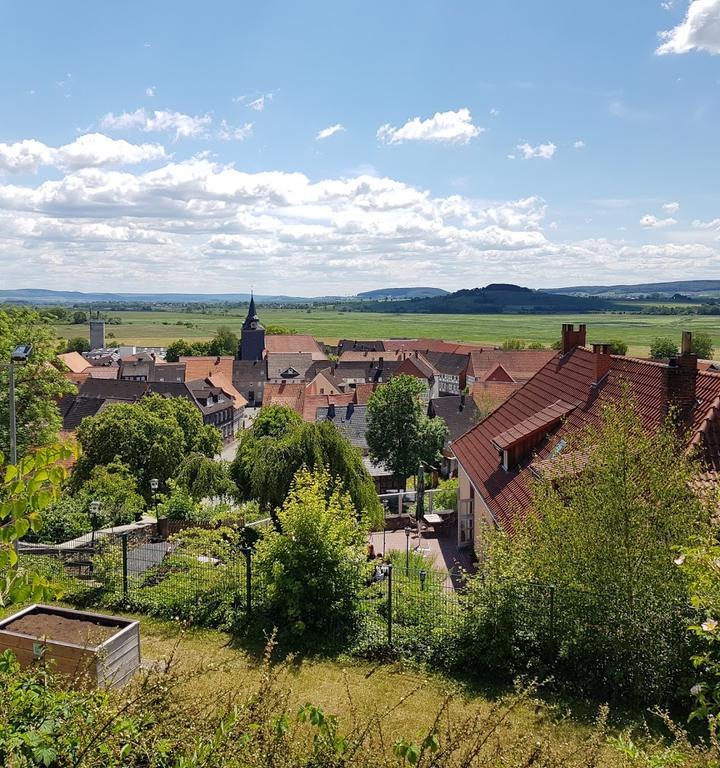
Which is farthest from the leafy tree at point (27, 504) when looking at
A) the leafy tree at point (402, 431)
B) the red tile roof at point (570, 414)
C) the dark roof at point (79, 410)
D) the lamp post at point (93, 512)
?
the dark roof at point (79, 410)

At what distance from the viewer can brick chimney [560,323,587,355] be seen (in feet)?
73.4

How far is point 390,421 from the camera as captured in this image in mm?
41000

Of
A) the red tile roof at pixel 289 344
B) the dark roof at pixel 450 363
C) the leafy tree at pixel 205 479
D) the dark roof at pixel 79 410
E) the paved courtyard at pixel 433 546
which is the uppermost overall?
the red tile roof at pixel 289 344

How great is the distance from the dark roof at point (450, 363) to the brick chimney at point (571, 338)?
6757 centimetres

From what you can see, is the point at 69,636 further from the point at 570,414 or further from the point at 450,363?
the point at 450,363

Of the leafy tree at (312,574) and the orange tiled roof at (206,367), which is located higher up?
the leafy tree at (312,574)

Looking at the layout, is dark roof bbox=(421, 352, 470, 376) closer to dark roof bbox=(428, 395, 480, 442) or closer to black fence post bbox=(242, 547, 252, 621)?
dark roof bbox=(428, 395, 480, 442)

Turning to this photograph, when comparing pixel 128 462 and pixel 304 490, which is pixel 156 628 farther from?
pixel 128 462

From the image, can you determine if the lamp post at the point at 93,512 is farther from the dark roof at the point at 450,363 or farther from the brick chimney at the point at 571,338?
the dark roof at the point at 450,363

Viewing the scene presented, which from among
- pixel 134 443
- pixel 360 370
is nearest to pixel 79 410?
pixel 134 443

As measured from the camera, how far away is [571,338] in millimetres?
22484

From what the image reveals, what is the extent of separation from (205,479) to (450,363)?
71112mm

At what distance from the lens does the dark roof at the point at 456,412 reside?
50159 mm

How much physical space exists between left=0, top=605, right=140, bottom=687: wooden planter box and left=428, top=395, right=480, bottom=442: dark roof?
40660 mm
